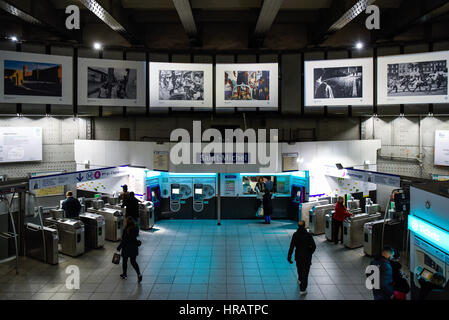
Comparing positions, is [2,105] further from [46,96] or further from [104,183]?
[104,183]

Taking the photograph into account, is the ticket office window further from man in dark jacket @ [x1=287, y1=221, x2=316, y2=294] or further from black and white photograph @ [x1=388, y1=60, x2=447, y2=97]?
man in dark jacket @ [x1=287, y1=221, x2=316, y2=294]

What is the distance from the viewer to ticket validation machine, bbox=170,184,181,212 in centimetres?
1296

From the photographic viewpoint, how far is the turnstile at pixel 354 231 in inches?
377

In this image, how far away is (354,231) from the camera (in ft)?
31.7

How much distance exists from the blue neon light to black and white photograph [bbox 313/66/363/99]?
21.4 ft

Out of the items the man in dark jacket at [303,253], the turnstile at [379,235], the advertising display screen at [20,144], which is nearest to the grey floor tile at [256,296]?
the man in dark jacket at [303,253]

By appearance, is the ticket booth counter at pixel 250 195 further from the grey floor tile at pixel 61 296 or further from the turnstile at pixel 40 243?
the grey floor tile at pixel 61 296

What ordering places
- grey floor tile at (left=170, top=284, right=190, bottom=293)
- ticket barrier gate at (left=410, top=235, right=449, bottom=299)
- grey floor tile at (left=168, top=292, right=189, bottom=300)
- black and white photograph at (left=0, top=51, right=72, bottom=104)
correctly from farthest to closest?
black and white photograph at (left=0, top=51, right=72, bottom=104) → grey floor tile at (left=170, top=284, right=190, bottom=293) → grey floor tile at (left=168, top=292, right=189, bottom=300) → ticket barrier gate at (left=410, top=235, right=449, bottom=299)

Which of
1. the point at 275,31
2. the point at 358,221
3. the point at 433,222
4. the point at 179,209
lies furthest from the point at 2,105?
the point at 433,222

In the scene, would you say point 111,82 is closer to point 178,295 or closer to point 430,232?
point 178,295

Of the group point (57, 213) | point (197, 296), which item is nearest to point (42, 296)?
point (197, 296)

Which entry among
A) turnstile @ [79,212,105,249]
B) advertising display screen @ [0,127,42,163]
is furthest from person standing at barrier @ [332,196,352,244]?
advertising display screen @ [0,127,42,163]

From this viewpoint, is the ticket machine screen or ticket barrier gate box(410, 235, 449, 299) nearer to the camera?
the ticket machine screen

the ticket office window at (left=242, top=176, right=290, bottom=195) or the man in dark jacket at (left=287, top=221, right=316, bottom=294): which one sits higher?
the ticket office window at (left=242, top=176, right=290, bottom=195)
